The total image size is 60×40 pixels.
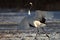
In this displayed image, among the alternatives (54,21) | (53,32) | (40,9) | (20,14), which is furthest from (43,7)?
(53,32)

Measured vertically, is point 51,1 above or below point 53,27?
above

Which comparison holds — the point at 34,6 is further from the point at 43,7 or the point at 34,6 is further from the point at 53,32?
the point at 53,32

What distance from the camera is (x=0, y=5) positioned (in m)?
2.36

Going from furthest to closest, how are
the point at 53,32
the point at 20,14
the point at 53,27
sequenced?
the point at 20,14 < the point at 53,27 < the point at 53,32

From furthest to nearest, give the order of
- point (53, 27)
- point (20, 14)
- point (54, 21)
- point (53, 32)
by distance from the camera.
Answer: point (20, 14) → point (54, 21) → point (53, 27) → point (53, 32)

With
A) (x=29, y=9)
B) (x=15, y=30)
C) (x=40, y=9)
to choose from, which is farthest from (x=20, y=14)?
(x=15, y=30)

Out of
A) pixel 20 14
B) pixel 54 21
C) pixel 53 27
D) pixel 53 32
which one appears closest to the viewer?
pixel 53 32

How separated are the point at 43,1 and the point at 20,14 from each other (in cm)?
42

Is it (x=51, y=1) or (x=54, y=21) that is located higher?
(x=51, y=1)

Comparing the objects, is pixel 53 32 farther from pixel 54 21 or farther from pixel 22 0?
pixel 22 0

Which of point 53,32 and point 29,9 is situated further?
point 29,9

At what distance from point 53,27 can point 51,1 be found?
2.53 ft

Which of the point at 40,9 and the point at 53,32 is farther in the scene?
the point at 40,9

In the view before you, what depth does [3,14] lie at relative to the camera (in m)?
2.27
